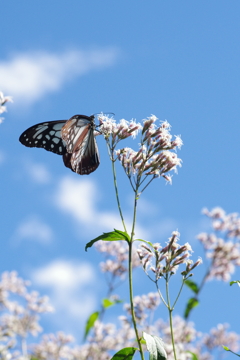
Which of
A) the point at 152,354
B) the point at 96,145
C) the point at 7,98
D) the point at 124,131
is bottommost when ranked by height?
the point at 152,354

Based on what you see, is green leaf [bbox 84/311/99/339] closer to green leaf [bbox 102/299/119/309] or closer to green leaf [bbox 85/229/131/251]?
green leaf [bbox 102/299/119/309]

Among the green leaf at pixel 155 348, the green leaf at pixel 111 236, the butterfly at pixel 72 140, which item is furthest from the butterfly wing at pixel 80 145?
the green leaf at pixel 155 348

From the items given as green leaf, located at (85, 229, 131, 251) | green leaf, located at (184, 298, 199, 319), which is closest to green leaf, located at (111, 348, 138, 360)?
green leaf, located at (85, 229, 131, 251)

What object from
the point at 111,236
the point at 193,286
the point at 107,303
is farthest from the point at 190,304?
the point at 111,236

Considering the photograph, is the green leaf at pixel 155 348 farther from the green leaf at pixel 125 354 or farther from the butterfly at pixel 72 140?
the butterfly at pixel 72 140

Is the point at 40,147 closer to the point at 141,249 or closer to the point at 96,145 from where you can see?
the point at 96,145

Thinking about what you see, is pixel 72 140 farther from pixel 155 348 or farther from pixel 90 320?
pixel 90 320

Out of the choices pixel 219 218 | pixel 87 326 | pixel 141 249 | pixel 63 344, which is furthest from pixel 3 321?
pixel 141 249
